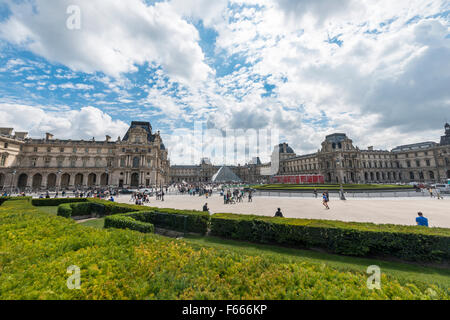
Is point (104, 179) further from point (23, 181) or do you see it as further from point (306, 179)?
point (306, 179)

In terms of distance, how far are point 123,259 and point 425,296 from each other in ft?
17.1

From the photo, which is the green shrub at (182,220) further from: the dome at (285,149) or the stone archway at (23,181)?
the dome at (285,149)

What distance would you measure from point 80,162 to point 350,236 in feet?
206

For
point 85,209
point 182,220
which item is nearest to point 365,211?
point 182,220

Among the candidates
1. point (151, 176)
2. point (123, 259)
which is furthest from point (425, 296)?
point (151, 176)

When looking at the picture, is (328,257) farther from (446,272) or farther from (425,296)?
(425,296)

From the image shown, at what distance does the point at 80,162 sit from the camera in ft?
167

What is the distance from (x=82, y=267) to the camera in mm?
3471

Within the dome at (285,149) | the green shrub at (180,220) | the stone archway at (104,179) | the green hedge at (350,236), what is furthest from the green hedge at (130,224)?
the dome at (285,149)

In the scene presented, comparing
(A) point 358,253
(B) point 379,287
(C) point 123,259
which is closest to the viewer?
(B) point 379,287

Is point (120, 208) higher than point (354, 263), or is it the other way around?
point (120, 208)

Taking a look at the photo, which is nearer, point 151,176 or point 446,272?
point 446,272

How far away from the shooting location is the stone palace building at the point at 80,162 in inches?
1859

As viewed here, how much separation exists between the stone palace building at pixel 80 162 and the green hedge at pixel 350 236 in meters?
48.6
